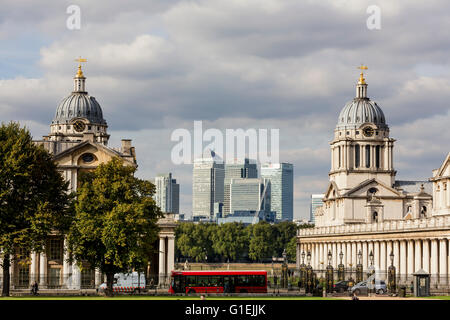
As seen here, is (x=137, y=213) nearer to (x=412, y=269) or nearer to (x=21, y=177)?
(x=21, y=177)

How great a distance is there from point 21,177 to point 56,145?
32.4m

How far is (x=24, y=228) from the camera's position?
93.2 metres

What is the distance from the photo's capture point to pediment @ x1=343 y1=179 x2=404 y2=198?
7672 inches

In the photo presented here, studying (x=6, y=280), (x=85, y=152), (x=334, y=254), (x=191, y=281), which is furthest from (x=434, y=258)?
(x=334, y=254)

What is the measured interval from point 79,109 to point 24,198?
307 feet

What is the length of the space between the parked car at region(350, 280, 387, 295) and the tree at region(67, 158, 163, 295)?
20763 millimetres

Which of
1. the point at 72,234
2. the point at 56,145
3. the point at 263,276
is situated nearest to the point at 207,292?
the point at 263,276

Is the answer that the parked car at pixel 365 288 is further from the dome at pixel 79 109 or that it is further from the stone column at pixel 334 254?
the dome at pixel 79 109

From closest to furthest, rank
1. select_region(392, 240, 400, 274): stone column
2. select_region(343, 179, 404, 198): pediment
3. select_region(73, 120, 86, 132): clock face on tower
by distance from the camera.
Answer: select_region(392, 240, 400, 274): stone column → select_region(73, 120, 86, 132): clock face on tower → select_region(343, 179, 404, 198): pediment

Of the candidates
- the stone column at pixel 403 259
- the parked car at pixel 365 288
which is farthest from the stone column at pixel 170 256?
the stone column at pixel 403 259

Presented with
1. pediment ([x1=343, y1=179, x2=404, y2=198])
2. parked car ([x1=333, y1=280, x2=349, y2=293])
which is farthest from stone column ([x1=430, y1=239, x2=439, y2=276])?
pediment ([x1=343, y1=179, x2=404, y2=198])

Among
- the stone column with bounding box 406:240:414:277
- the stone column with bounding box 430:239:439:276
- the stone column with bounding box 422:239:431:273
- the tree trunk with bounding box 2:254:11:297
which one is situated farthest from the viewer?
the stone column with bounding box 406:240:414:277

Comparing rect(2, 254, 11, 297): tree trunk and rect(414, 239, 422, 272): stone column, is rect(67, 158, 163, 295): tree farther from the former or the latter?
rect(414, 239, 422, 272): stone column

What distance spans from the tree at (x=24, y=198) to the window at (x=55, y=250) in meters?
19.9
